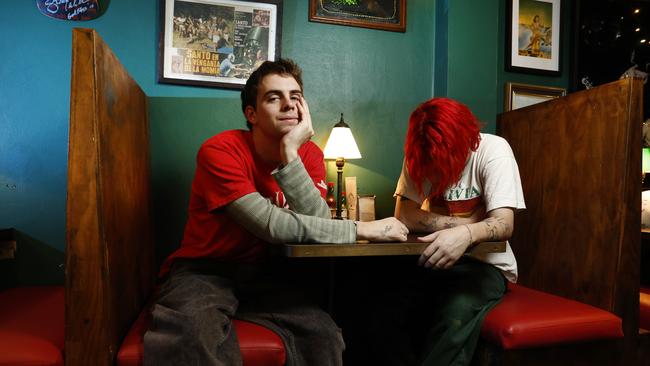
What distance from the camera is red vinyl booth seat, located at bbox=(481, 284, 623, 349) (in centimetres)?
145

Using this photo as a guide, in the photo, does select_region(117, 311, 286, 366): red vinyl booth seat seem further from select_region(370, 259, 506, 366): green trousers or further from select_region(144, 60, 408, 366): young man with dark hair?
select_region(370, 259, 506, 366): green trousers

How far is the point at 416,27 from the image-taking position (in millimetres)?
2873

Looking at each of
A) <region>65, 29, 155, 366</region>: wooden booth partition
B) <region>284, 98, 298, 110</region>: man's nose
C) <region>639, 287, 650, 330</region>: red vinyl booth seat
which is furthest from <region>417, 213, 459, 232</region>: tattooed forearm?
<region>65, 29, 155, 366</region>: wooden booth partition

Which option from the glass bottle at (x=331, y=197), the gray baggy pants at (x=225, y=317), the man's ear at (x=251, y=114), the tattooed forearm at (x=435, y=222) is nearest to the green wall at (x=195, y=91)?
the glass bottle at (x=331, y=197)

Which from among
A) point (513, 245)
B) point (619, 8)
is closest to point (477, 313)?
point (513, 245)

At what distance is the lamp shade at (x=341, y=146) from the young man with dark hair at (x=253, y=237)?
1.96 ft

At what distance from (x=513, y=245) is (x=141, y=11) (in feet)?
8.27

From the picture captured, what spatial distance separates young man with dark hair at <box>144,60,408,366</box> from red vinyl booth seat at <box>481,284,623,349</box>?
0.47 meters

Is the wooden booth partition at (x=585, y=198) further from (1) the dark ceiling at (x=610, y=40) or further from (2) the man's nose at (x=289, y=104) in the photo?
(2) the man's nose at (x=289, y=104)

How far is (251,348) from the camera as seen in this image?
1292 millimetres

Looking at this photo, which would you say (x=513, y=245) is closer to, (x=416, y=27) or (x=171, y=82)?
(x=416, y=27)

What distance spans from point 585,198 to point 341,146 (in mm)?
1260

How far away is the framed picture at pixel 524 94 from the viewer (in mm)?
2982

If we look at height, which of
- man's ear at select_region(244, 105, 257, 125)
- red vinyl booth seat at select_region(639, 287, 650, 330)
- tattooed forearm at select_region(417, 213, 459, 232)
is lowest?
red vinyl booth seat at select_region(639, 287, 650, 330)
